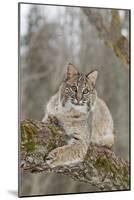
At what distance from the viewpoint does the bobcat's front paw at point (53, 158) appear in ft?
9.61

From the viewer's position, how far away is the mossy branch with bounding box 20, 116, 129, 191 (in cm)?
289

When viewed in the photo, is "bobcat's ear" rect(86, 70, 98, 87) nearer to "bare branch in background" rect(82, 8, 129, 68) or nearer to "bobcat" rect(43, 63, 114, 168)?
"bobcat" rect(43, 63, 114, 168)

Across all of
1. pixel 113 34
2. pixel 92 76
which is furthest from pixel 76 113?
pixel 113 34

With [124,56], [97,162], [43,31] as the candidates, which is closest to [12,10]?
[43,31]

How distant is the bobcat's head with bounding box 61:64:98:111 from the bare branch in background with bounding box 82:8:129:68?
0.18 m

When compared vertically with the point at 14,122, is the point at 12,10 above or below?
above

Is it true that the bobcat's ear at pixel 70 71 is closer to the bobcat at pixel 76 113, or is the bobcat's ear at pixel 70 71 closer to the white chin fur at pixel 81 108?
the bobcat at pixel 76 113

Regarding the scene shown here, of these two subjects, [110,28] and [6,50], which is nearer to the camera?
[6,50]

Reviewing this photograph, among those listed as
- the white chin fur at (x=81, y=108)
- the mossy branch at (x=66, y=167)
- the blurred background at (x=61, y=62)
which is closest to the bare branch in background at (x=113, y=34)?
the blurred background at (x=61, y=62)

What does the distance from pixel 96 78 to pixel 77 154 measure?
0.39 meters

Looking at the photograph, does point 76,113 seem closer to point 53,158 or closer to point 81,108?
point 81,108

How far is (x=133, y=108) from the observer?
3133mm

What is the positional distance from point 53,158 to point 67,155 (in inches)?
2.9

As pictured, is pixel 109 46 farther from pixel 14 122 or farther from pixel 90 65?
pixel 14 122
